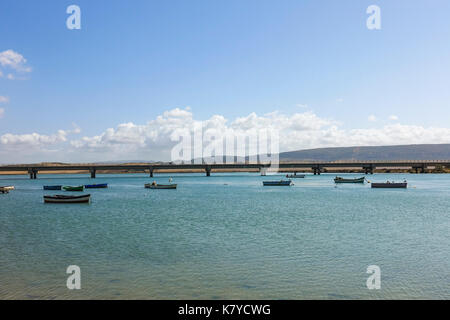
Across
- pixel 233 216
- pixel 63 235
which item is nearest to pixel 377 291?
pixel 63 235

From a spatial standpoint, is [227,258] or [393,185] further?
[393,185]

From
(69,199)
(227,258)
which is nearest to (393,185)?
(69,199)

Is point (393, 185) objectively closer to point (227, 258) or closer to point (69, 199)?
point (69, 199)

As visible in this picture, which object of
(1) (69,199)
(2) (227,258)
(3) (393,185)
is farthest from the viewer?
(3) (393,185)

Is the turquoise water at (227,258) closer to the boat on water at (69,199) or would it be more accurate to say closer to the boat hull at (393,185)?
the boat on water at (69,199)

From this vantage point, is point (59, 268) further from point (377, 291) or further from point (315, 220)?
point (315, 220)

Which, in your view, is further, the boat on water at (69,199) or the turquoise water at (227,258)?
the boat on water at (69,199)

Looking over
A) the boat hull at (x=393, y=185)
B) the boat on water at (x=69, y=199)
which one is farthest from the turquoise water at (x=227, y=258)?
the boat hull at (x=393, y=185)

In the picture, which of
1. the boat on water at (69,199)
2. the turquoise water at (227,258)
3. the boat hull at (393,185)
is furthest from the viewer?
the boat hull at (393,185)

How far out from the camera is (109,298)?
57.8 ft

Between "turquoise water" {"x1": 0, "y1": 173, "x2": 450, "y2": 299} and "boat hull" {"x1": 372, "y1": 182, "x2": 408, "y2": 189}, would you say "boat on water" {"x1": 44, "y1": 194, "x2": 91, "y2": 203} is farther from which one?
"boat hull" {"x1": 372, "y1": 182, "x2": 408, "y2": 189}

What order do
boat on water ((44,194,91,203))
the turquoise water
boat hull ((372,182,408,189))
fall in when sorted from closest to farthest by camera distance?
the turquoise water
boat on water ((44,194,91,203))
boat hull ((372,182,408,189))

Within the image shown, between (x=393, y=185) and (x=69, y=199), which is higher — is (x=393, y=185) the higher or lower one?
the lower one

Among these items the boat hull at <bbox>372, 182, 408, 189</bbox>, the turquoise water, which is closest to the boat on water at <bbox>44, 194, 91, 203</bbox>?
the turquoise water
